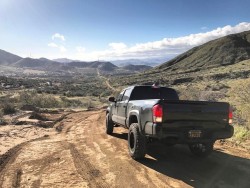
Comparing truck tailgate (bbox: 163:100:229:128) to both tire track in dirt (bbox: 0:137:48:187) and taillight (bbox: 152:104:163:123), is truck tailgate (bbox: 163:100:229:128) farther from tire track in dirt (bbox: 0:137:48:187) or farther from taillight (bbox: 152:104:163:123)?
tire track in dirt (bbox: 0:137:48:187)

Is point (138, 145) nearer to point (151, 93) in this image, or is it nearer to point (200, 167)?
point (200, 167)

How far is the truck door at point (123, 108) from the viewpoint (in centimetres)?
1012

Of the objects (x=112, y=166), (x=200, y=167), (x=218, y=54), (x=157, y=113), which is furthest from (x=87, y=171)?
(x=218, y=54)

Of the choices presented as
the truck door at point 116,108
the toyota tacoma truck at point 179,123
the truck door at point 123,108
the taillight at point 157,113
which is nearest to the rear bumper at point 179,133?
the toyota tacoma truck at point 179,123

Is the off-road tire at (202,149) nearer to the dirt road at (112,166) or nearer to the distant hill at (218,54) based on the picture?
the dirt road at (112,166)

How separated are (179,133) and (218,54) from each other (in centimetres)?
11084

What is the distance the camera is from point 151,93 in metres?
10.6

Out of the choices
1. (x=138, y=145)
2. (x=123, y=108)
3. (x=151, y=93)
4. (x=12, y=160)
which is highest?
(x=151, y=93)

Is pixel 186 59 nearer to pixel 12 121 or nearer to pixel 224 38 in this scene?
pixel 224 38

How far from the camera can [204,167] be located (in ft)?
26.1

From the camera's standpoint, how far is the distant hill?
104944mm

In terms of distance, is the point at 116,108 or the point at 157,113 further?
the point at 116,108

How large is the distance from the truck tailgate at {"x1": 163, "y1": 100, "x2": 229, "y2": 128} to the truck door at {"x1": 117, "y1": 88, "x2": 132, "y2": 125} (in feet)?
9.08

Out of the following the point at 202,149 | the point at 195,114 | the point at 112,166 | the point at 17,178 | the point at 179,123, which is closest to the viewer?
the point at 17,178
